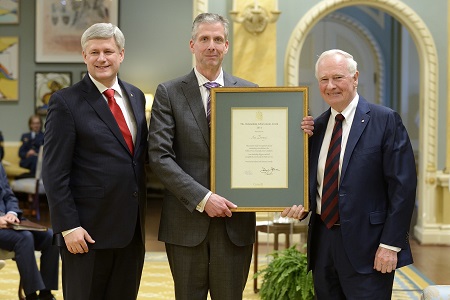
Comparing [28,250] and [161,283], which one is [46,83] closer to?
[161,283]

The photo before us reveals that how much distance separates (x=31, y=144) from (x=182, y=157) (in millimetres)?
9623

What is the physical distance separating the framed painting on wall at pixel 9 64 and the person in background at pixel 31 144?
1.36 metres

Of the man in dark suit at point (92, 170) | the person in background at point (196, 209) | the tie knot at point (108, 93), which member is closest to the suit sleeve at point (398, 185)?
the person in background at point (196, 209)

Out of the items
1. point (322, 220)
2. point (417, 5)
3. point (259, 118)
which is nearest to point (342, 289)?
point (322, 220)

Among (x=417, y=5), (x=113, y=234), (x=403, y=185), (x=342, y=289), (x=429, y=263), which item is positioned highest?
(x=417, y=5)

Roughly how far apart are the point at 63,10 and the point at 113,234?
10.8m

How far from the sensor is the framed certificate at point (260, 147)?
330cm

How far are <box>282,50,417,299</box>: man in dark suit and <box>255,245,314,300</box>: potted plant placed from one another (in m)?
1.71

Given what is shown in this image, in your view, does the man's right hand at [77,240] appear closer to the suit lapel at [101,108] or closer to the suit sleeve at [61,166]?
the suit sleeve at [61,166]

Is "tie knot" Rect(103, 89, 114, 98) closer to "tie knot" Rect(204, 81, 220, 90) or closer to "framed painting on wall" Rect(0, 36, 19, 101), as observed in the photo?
"tie knot" Rect(204, 81, 220, 90)

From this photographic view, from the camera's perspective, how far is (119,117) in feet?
11.0

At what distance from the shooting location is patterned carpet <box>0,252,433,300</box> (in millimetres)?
5918

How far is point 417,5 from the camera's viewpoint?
855cm

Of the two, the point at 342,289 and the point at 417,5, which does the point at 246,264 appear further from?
the point at 417,5
